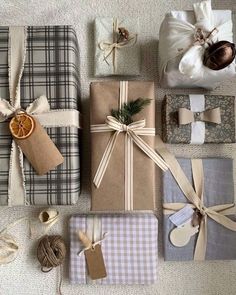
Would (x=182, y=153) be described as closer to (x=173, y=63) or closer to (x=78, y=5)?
(x=173, y=63)

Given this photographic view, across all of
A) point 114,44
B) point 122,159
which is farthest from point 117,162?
point 114,44

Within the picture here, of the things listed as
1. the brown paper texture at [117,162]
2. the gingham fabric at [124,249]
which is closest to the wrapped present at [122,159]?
the brown paper texture at [117,162]

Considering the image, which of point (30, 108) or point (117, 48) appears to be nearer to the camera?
point (30, 108)

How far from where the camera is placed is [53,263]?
1166 millimetres

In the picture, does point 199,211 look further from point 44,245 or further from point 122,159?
point 44,245

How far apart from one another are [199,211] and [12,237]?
0.65 meters

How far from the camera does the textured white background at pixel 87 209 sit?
1.24 meters

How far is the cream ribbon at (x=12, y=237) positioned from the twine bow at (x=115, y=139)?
0.22m

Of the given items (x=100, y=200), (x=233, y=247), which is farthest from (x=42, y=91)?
(x=233, y=247)

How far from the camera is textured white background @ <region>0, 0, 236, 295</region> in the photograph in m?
1.24

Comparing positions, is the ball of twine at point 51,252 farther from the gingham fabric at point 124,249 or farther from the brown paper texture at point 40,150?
the brown paper texture at point 40,150

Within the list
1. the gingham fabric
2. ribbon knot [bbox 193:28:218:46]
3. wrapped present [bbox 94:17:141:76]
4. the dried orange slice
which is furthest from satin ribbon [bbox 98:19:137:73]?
the gingham fabric

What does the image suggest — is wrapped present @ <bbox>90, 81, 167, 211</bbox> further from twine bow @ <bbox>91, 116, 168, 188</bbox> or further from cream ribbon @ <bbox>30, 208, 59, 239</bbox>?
cream ribbon @ <bbox>30, 208, 59, 239</bbox>

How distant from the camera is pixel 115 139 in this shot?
3.55 feet
